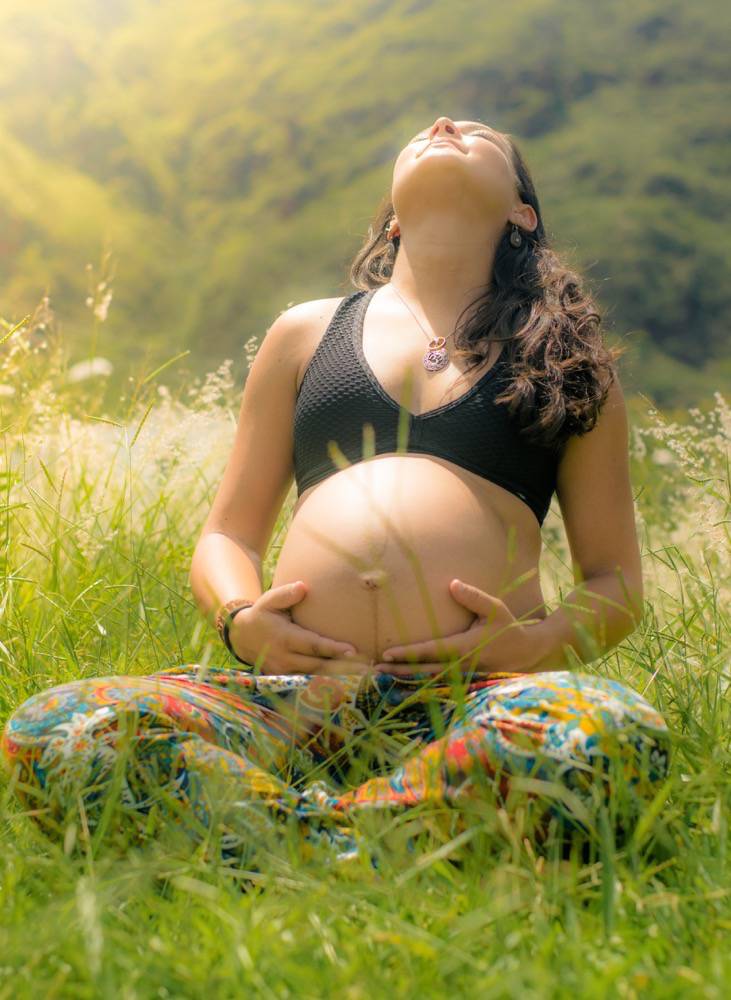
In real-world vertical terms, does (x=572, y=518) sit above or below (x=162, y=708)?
below

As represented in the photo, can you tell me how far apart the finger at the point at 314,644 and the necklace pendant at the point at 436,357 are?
24.8 inches

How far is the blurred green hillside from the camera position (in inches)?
712

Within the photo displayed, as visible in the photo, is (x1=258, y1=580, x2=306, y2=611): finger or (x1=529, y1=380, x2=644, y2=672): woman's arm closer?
(x1=258, y1=580, x2=306, y2=611): finger

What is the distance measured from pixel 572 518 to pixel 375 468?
1.42 ft

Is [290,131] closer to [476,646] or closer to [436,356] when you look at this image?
[436,356]


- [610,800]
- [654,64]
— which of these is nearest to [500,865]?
[610,800]

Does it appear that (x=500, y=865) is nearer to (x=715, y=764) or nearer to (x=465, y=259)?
(x=715, y=764)

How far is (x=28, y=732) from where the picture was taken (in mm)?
1797

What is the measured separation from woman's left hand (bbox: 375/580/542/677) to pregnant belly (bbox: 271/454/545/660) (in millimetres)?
43

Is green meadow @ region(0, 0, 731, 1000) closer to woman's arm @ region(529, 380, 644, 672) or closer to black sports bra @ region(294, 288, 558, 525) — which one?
woman's arm @ region(529, 380, 644, 672)

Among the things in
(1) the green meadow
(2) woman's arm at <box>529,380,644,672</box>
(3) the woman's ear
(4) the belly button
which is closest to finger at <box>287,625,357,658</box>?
(4) the belly button

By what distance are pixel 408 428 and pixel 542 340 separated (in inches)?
13.1

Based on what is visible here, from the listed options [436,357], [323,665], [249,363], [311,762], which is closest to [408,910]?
[311,762]

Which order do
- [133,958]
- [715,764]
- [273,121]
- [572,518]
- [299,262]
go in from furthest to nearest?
1. [273,121]
2. [299,262]
3. [572,518]
4. [715,764]
5. [133,958]
